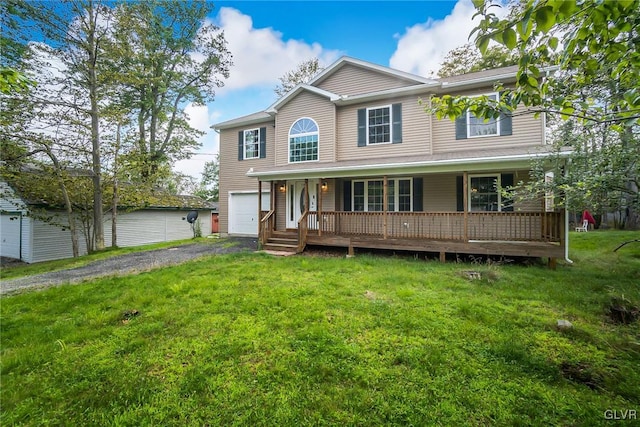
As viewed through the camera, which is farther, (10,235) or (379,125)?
(10,235)

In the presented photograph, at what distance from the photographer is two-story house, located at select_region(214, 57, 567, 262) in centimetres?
753

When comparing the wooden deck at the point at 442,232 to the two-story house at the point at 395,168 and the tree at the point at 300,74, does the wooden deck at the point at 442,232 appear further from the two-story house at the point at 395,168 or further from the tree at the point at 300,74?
the tree at the point at 300,74

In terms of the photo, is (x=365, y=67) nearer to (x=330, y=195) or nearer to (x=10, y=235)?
(x=330, y=195)

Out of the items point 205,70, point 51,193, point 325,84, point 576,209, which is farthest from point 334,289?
point 205,70

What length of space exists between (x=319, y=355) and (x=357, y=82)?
10.7 metres

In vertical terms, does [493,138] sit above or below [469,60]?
below

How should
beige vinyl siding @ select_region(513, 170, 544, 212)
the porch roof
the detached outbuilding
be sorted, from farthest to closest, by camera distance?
the detached outbuilding, beige vinyl siding @ select_region(513, 170, 544, 212), the porch roof

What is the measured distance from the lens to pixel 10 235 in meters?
12.7

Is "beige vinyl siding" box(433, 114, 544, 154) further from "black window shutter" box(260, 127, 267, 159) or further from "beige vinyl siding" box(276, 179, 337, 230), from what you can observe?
"black window shutter" box(260, 127, 267, 159)

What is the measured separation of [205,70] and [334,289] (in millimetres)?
19606

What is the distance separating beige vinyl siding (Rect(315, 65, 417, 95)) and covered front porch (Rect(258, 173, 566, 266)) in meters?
3.81

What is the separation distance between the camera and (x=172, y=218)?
17719 millimetres

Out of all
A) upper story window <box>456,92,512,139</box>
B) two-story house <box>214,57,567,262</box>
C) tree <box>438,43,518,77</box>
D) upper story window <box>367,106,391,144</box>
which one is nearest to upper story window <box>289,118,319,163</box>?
two-story house <box>214,57,567,262</box>

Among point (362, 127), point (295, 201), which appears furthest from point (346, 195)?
point (362, 127)
